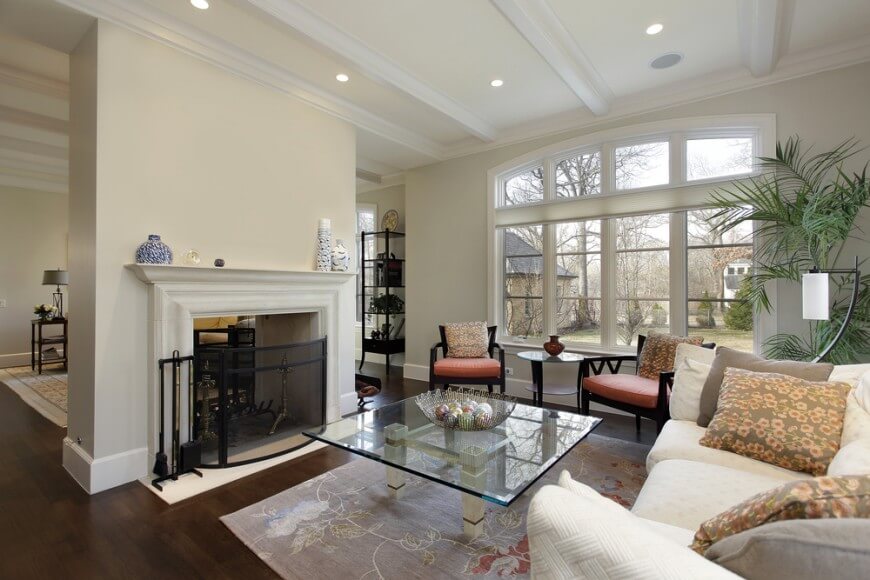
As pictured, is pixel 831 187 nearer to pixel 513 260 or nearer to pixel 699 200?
pixel 699 200

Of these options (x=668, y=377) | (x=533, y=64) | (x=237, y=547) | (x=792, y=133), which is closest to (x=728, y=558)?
(x=237, y=547)

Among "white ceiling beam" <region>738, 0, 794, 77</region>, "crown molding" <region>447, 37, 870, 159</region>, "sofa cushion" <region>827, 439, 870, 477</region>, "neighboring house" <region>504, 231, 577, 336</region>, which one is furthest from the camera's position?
"neighboring house" <region>504, 231, 577, 336</region>

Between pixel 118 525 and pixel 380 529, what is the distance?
1.40m

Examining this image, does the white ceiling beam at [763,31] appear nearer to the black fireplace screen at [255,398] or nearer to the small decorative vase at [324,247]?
the small decorative vase at [324,247]

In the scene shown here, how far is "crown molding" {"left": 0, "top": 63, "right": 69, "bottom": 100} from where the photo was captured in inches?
128

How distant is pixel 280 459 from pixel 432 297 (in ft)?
9.87

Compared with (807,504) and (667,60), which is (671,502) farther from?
(667,60)

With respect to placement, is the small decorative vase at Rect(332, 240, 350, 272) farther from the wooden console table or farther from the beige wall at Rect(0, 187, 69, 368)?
the beige wall at Rect(0, 187, 69, 368)

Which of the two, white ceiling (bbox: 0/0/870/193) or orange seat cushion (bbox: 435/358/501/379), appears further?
orange seat cushion (bbox: 435/358/501/379)

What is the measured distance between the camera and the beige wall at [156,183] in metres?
2.59

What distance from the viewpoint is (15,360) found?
625 centimetres

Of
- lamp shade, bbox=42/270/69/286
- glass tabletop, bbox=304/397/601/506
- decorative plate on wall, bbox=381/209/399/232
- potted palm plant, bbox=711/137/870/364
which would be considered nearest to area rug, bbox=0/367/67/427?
lamp shade, bbox=42/270/69/286

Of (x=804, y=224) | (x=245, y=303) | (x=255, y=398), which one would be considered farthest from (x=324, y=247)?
(x=804, y=224)

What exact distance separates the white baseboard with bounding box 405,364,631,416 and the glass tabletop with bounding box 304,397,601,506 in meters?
1.75
